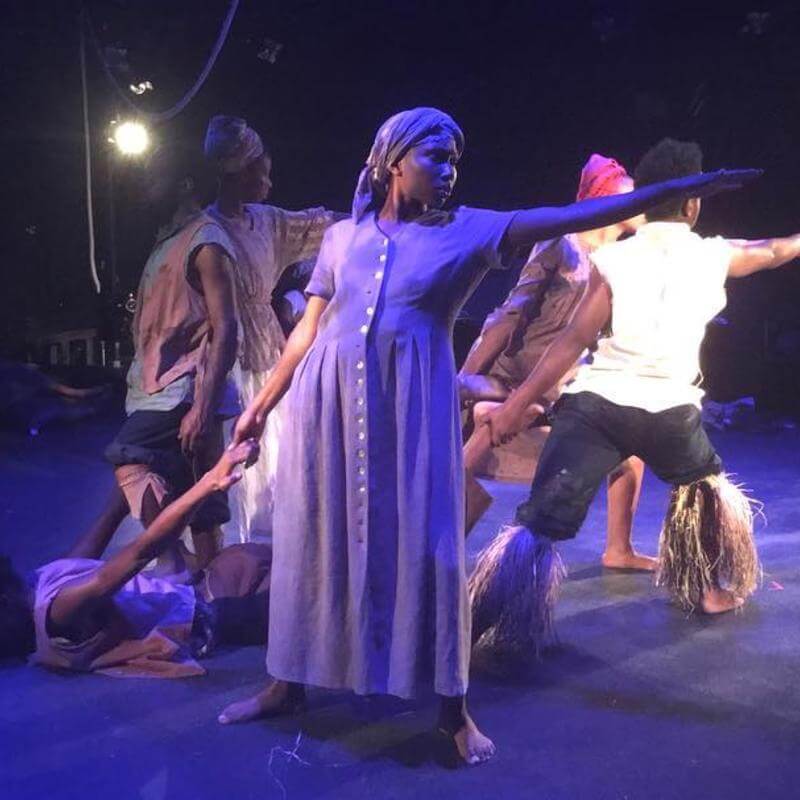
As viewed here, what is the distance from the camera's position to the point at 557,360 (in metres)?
3.49

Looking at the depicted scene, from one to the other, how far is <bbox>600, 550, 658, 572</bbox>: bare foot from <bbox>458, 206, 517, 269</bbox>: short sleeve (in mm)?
2244

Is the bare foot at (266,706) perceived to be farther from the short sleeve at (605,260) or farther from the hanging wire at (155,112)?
the hanging wire at (155,112)

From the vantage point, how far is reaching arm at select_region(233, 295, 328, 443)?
112 inches

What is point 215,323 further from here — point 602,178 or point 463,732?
point 602,178

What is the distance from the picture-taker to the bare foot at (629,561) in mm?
4391

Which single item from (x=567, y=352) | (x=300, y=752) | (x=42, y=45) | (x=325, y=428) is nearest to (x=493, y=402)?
(x=567, y=352)

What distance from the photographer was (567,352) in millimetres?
3504

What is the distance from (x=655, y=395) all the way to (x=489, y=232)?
1.31 m

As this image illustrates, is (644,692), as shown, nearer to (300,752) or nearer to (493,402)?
(300,752)

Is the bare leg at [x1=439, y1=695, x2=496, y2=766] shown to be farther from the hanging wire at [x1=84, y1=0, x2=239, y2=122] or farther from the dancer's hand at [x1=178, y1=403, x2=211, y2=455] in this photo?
the hanging wire at [x1=84, y1=0, x2=239, y2=122]

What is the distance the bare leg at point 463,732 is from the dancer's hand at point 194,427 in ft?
5.04

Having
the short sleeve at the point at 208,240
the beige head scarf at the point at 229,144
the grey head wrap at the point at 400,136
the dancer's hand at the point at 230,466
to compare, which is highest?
the beige head scarf at the point at 229,144

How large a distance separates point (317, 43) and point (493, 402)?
5914 mm

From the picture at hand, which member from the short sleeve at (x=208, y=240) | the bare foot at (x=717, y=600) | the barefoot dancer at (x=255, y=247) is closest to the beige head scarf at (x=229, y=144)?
the barefoot dancer at (x=255, y=247)
